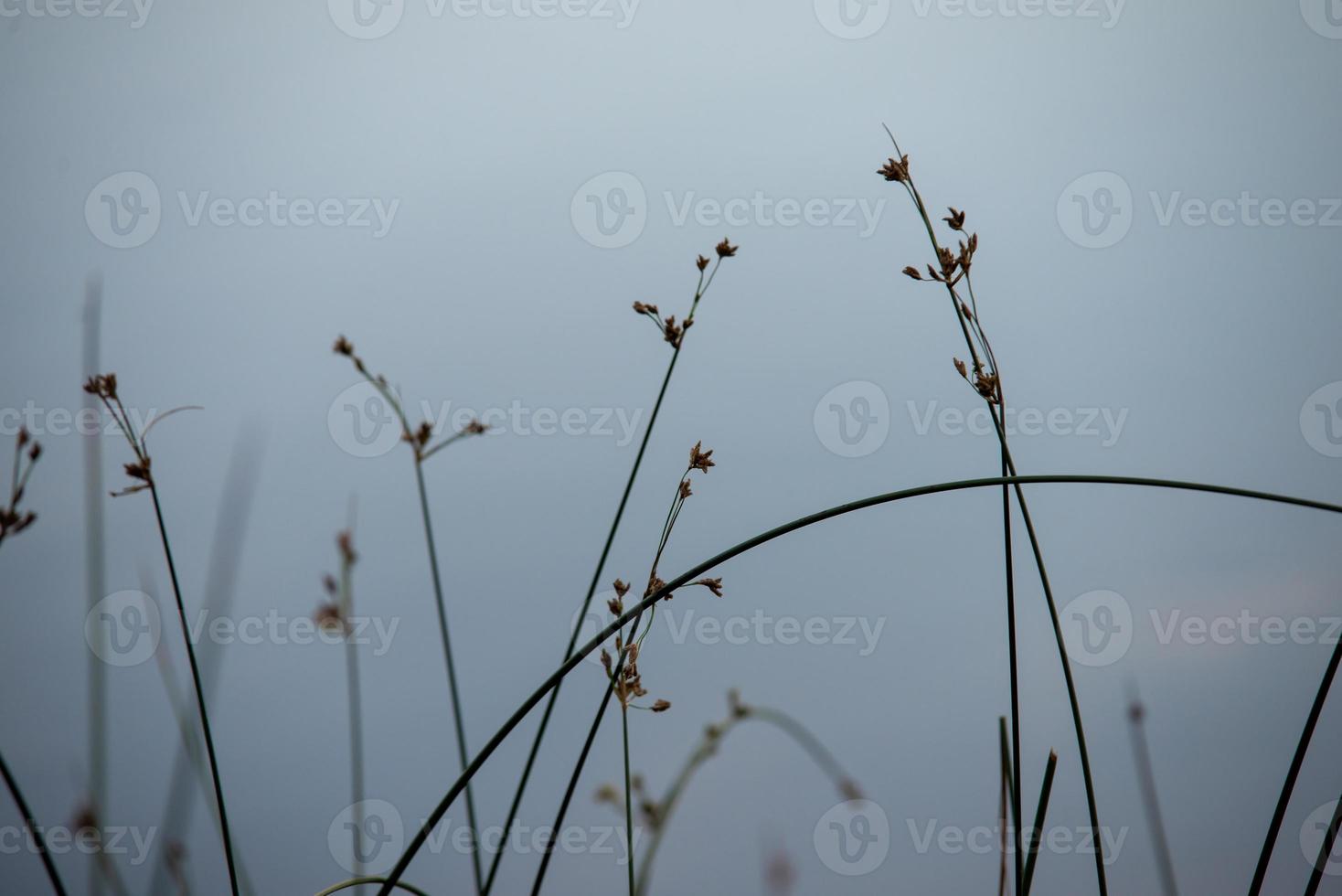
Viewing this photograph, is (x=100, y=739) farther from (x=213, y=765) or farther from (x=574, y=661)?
(x=574, y=661)

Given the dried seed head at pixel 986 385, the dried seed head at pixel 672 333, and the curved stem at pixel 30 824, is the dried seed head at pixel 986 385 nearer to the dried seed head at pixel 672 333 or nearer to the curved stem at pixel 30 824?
the dried seed head at pixel 672 333

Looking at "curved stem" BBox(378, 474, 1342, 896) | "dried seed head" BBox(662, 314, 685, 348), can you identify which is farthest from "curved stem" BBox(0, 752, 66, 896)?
"dried seed head" BBox(662, 314, 685, 348)

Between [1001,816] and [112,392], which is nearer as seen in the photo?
[1001,816]

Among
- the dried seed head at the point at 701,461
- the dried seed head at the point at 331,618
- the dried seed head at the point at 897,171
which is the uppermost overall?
the dried seed head at the point at 897,171

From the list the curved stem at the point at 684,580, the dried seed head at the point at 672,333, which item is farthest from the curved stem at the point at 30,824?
the dried seed head at the point at 672,333

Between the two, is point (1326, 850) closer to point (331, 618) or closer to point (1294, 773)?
point (1294, 773)

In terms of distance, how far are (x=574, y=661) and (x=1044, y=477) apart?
45 centimetres

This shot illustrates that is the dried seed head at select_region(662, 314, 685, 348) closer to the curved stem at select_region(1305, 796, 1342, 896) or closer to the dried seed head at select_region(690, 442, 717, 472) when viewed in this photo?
the dried seed head at select_region(690, 442, 717, 472)

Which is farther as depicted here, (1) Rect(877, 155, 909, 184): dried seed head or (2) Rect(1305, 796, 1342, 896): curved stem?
(1) Rect(877, 155, 909, 184): dried seed head

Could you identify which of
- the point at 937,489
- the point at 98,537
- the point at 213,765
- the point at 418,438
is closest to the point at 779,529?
the point at 937,489

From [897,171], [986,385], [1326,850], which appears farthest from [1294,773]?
[897,171]

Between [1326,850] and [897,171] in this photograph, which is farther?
[897,171]

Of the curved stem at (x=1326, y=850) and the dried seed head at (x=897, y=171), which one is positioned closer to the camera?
the curved stem at (x=1326, y=850)

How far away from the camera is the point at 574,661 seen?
0.75 meters
